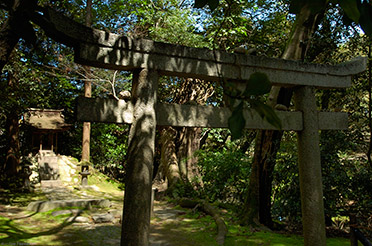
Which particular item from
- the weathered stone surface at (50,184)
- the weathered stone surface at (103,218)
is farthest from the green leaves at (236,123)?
the weathered stone surface at (50,184)

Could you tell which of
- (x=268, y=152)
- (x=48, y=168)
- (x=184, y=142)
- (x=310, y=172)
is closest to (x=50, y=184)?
(x=48, y=168)

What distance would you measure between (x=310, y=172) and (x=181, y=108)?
2025 mm

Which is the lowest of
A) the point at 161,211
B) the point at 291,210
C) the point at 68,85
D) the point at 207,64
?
the point at 161,211

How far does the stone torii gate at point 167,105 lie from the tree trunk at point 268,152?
161 cm

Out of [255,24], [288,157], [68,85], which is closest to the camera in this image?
[288,157]

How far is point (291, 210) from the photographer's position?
19.5 feet

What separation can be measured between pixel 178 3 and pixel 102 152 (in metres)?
8.09

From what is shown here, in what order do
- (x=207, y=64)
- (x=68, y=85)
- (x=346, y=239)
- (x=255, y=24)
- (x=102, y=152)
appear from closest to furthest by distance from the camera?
(x=207, y=64), (x=346, y=239), (x=255, y=24), (x=68, y=85), (x=102, y=152)

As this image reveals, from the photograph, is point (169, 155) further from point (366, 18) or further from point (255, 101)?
point (255, 101)

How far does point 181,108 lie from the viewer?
3.72 meters

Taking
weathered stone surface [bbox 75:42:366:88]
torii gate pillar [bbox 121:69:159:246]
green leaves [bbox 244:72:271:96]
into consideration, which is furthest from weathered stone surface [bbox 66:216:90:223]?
green leaves [bbox 244:72:271:96]

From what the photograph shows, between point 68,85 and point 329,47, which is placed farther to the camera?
point 68,85

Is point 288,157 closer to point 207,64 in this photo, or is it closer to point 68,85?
point 207,64

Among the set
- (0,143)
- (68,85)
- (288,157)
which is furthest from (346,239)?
(0,143)
